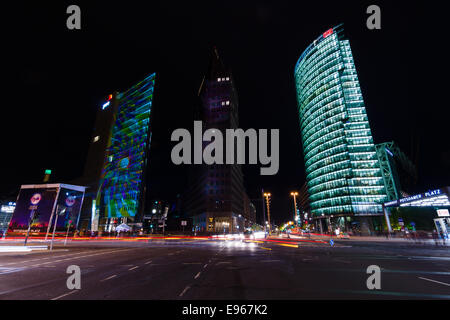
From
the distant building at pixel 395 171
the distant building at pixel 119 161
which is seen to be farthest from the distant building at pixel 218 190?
the distant building at pixel 395 171

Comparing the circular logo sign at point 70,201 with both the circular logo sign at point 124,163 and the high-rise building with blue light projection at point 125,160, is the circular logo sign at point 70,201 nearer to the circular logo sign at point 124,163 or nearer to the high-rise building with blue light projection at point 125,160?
the high-rise building with blue light projection at point 125,160

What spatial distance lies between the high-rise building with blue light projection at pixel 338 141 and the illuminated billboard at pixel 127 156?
85.3 m

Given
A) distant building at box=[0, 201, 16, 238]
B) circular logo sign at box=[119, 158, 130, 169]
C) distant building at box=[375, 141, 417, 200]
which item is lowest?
distant building at box=[0, 201, 16, 238]

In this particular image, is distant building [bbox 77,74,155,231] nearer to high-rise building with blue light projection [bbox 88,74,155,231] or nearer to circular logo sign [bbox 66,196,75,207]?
high-rise building with blue light projection [bbox 88,74,155,231]

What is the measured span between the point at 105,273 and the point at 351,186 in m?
95.9

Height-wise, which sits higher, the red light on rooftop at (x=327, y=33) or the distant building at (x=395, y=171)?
the red light on rooftop at (x=327, y=33)

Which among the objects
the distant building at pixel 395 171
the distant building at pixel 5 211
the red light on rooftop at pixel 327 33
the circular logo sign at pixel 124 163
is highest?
the red light on rooftop at pixel 327 33

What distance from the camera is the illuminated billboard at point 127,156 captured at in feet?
334

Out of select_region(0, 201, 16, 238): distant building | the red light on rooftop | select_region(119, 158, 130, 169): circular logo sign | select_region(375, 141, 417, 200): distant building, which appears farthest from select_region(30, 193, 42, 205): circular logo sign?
the red light on rooftop

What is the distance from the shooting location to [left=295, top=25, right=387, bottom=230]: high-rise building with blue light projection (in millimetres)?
85344

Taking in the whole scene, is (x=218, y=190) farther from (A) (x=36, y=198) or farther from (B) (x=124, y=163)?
(A) (x=36, y=198)

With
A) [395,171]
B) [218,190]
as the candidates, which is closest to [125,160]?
[218,190]

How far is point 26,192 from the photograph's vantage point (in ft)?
261
